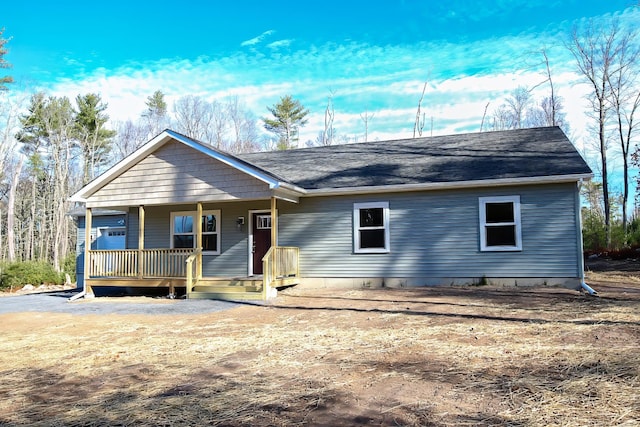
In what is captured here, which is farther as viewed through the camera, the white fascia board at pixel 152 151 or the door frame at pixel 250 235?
the door frame at pixel 250 235

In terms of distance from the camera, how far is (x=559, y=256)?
1159 cm

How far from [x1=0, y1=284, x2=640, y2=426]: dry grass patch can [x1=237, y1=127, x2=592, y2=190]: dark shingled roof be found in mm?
4210

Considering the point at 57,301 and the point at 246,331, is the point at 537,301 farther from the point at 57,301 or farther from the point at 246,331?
the point at 57,301

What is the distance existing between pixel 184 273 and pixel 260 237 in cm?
262

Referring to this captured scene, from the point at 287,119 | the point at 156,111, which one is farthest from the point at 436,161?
the point at 156,111

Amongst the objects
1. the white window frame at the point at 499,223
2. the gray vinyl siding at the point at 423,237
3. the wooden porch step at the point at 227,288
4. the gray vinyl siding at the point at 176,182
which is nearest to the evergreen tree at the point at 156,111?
the gray vinyl siding at the point at 423,237

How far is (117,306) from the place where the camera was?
38.0 ft

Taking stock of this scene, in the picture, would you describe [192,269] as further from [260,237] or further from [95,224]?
[95,224]

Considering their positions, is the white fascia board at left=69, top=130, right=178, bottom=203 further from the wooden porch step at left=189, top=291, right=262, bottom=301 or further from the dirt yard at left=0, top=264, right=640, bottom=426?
the dirt yard at left=0, top=264, right=640, bottom=426

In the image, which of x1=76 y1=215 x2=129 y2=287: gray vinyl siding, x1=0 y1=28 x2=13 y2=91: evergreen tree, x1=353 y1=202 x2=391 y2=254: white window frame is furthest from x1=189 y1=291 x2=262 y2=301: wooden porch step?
x1=0 y1=28 x2=13 y2=91: evergreen tree

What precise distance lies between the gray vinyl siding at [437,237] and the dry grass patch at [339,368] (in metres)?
2.60

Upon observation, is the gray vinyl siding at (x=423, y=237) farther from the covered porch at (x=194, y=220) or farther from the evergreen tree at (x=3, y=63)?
the evergreen tree at (x=3, y=63)

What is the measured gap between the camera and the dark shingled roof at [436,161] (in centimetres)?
1230

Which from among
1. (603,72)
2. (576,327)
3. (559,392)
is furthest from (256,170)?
(603,72)
